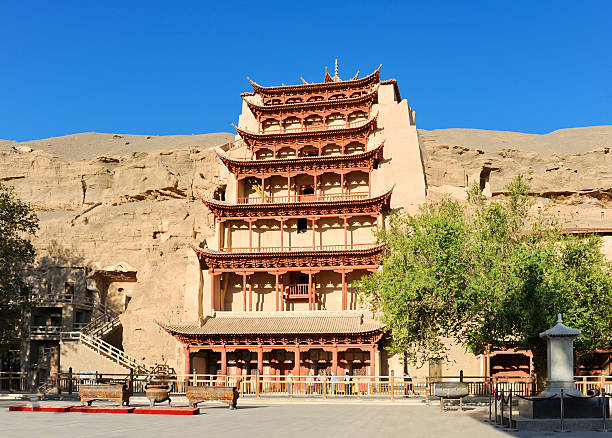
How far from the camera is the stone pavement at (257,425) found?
15297mm

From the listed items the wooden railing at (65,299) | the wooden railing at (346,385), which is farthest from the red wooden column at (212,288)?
the wooden railing at (65,299)

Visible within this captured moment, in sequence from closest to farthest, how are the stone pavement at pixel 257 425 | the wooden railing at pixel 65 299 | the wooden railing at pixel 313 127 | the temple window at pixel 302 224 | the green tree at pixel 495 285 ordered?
1. the stone pavement at pixel 257 425
2. the green tree at pixel 495 285
3. the wooden railing at pixel 65 299
4. the temple window at pixel 302 224
5. the wooden railing at pixel 313 127

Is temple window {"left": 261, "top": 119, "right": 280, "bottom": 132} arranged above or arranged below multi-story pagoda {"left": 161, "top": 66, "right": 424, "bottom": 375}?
above

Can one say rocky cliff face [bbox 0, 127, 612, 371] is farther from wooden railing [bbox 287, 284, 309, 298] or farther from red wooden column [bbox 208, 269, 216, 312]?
wooden railing [bbox 287, 284, 309, 298]

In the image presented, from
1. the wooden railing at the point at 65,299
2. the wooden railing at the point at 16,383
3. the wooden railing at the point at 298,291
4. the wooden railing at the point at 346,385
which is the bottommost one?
the wooden railing at the point at 16,383

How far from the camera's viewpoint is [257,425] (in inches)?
690

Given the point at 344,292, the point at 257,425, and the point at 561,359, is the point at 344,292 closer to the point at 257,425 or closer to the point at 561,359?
the point at 561,359

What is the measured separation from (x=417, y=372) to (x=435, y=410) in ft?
56.2

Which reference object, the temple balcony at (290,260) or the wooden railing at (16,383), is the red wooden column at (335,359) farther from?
the wooden railing at (16,383)

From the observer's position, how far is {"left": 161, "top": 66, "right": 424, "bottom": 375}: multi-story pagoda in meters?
41.7

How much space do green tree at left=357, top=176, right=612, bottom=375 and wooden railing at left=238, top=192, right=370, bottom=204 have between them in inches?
657

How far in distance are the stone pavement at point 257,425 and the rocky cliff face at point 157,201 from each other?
2391 centimetres

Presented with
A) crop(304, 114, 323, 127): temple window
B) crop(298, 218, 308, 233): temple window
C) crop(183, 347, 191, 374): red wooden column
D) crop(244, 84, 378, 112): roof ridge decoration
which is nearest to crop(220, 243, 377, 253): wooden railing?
crop(298, 218, 308, 233): temple window

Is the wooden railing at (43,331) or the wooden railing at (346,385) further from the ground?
the wooden railing at (43,331)
